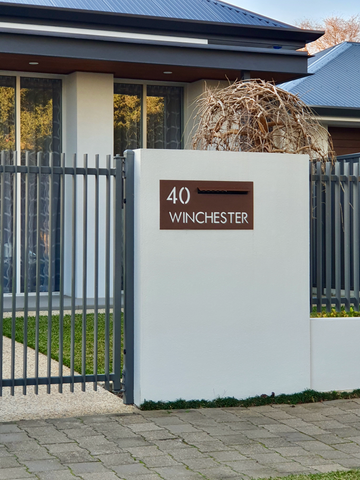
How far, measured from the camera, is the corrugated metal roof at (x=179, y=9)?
11500mm

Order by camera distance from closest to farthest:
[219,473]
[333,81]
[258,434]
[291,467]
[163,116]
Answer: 1. [219,473]
2. [291,467]
3. [258,434]
4. [163,116]
5. [333,81]

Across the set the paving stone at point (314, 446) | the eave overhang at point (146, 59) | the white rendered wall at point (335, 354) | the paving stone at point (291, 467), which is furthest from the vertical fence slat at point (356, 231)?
the eave overhang at point (146, 59)

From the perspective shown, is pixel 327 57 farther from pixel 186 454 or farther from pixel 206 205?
pixel 186 454

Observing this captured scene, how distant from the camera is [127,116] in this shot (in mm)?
11773

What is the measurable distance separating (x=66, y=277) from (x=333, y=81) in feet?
23.3

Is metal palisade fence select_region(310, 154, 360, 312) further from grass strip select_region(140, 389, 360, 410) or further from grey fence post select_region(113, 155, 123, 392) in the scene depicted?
grey fence post select_region(113, 155, 123, 392)

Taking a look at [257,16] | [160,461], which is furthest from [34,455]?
[257,16]

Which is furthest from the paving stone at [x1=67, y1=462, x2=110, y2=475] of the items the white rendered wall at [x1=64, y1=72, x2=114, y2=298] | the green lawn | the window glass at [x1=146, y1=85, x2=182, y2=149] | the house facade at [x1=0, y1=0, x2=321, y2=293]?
the window glass at [x1=146, y1=85, x2=182, y2=149]

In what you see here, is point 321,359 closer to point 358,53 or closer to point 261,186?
point 261,186

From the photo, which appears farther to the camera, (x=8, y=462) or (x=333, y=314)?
(x=333, y=314)

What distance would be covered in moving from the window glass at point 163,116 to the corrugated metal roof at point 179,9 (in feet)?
4.23

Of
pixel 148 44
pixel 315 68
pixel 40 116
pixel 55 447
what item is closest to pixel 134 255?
pixel 55 447

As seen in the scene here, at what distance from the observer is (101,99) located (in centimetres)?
1117

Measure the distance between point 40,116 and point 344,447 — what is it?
8.31 m
